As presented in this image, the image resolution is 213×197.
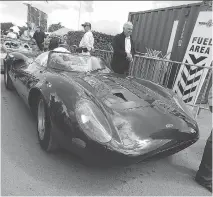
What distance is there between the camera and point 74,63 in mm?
3395

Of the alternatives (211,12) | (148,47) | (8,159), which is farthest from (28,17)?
(8,159)

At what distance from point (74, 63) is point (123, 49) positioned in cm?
171

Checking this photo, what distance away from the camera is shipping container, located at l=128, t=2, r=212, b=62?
5742 millimetres

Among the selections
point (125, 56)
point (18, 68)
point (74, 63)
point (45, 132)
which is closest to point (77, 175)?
point (45, 132)

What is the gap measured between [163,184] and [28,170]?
4.41ft

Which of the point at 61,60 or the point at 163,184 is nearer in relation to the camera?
the point at 163,184

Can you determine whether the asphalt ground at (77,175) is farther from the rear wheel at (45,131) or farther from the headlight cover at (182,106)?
the headlight cover at (182,106)

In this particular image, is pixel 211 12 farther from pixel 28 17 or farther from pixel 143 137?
pixel 28 17

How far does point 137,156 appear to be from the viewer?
6.13ft

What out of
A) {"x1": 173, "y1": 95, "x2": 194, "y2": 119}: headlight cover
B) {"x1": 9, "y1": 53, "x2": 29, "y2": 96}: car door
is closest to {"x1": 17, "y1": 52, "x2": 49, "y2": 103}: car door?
{"x1": 9, "y1": 53, "x2": 29, "y2": 96}: car door

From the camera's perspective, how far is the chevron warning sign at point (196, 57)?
5.11 m

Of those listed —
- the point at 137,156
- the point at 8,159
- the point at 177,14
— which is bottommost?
the point at 8,159

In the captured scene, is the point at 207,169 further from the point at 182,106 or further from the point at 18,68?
the point at 18,68

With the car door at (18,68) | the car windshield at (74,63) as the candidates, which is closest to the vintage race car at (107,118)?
the car windshield at (74,63)
